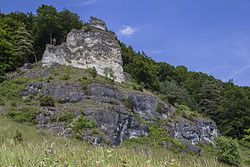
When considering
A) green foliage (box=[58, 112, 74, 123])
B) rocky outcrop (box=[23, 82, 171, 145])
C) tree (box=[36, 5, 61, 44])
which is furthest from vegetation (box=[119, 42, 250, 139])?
green foliage (box=[58, 112, 74, 123])

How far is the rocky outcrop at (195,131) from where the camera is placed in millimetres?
24862

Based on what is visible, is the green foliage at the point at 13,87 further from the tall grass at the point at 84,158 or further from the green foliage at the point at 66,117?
the tall grass at the point at 84,158

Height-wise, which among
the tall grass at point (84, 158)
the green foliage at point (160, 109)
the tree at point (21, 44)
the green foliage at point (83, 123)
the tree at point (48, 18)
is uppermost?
the tree at point (48, 18)

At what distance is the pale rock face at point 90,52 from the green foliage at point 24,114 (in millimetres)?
16622

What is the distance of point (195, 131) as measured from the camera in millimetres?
26141

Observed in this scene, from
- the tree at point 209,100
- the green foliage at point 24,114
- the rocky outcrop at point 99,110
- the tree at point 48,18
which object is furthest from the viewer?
the tree at point 209,100

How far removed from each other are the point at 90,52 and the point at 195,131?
76.0 feet

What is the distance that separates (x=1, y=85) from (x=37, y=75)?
460 cm

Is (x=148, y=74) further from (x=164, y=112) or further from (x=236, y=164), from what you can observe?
(x=236, y=164)

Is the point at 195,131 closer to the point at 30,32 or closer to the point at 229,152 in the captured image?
the point at 229,152

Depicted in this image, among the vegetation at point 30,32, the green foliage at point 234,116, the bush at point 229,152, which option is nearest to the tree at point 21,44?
the vegetation at point 30,32

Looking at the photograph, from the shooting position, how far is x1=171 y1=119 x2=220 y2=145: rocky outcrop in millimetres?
24862

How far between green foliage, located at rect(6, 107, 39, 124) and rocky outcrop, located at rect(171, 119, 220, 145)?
17192mm

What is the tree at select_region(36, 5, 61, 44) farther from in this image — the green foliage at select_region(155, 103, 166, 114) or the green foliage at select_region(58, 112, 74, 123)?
the green foliage at select_region(58, 112, 74, 123)
